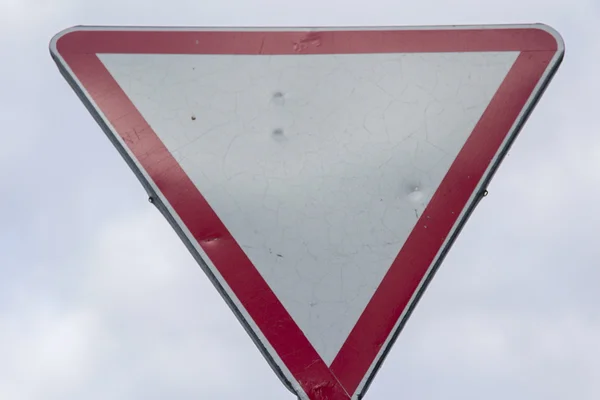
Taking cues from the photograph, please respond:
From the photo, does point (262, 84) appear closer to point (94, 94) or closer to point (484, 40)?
point (94, 94)

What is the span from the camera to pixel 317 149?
179 cm

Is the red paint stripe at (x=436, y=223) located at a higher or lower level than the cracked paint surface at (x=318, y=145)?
lower

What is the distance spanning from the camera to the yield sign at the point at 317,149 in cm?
163

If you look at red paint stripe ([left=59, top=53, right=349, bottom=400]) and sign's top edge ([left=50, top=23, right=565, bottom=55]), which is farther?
sign's top edge ([left=50, top=23, right=565, bottom=55])

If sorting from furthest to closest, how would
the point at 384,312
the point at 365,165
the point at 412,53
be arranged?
the point at 412,53
the point at 365,165
the point at 384,312

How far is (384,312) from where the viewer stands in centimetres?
163

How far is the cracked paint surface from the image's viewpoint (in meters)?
1.66

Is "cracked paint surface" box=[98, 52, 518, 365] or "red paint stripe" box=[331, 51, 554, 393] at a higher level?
"cracked paint surface" box=[98, 52, 518, 365]

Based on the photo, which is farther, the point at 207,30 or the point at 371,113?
the point at 207,30

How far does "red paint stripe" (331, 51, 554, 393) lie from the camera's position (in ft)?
5.24

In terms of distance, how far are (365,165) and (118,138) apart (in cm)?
48

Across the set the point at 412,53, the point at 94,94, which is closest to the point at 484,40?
the point at 412,53

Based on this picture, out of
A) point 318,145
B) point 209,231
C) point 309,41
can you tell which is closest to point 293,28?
point 309,41

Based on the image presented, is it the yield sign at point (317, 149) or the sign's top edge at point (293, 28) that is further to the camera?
the sign's top edge at point (293, 28)
